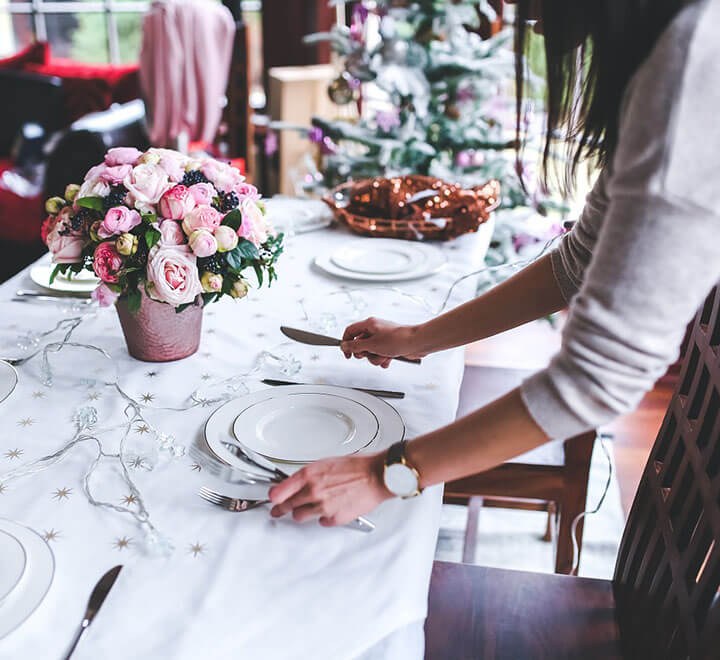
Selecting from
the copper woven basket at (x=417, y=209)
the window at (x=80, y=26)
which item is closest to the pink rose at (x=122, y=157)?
the copper woven basket at (x=417, y=209)

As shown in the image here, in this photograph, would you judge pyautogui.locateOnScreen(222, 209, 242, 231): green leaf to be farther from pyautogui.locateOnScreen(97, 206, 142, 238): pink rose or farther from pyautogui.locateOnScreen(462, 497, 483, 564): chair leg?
pyautogui.locateOnScreen(462, 497, 483, 564): chair leg

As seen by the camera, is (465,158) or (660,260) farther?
(465,158)

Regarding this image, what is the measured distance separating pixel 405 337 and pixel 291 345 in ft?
0.64

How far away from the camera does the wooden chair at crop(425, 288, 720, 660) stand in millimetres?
798

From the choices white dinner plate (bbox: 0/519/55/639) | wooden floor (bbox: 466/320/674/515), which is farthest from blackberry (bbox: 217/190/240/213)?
wooden floor (bbox: 466/320/674/515)

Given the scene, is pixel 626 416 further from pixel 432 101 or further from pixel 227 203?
pixel 227 203

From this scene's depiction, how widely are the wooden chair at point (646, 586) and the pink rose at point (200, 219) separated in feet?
2.00

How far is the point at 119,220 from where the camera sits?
2.93 ft

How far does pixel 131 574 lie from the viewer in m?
0.64

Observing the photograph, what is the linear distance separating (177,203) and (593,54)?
52cm

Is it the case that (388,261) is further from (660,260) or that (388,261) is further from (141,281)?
(660,260)

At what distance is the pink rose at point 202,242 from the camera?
891mm

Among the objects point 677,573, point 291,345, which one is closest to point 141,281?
point 291,345

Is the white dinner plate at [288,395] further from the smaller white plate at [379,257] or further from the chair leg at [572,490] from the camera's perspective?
the chair leg at [572,490]
